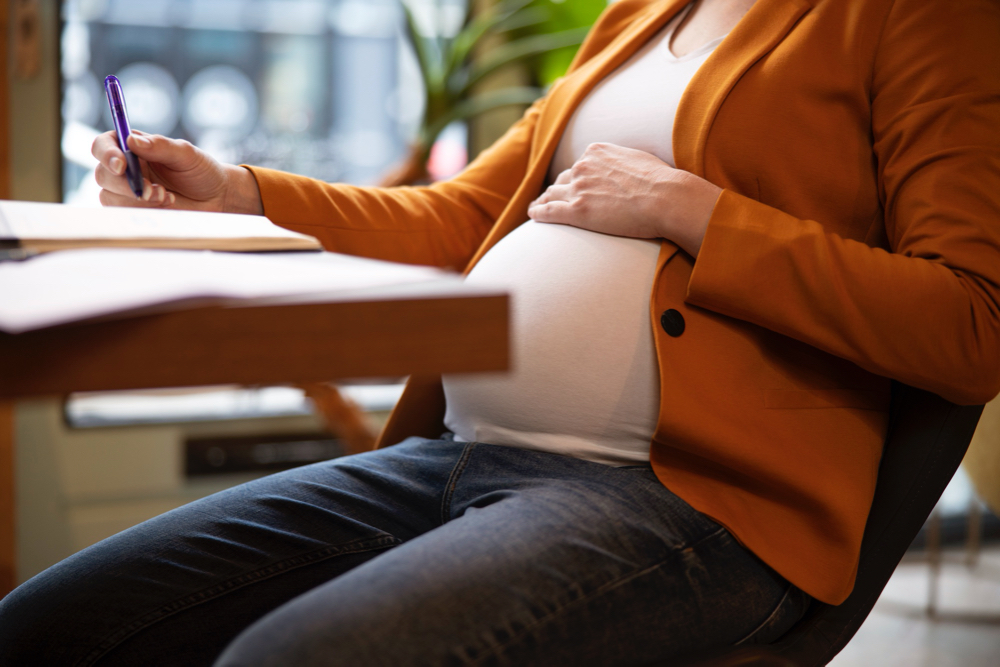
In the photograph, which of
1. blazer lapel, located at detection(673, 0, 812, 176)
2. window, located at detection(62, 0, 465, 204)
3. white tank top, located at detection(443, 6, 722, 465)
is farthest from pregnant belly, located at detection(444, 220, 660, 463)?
window, located at detection(62, 0, 465, 204)

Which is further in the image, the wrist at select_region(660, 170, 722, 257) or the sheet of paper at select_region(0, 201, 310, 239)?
the wrist at select_region(660, 170, 722, 257)

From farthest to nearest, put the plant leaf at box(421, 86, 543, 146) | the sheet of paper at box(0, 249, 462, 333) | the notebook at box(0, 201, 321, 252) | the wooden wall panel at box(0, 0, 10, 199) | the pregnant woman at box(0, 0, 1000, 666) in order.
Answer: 1. the plant leaf at box(421, 86, 543, 146)
2. the wooden wall panel at box(0, 0, 10, 199)
3. the pregnant woman at box(0, 0, 1000, 666)
4. the notebook at box(0, 201, 321, 252)
5. the sheet of paper at box(0, 249, 462, 333)

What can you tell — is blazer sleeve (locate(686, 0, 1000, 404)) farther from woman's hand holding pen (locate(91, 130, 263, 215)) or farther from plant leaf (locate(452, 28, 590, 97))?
plant leaf (locate(452, 28, 590, 97))

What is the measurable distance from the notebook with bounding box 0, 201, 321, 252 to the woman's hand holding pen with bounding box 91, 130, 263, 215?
0.18 m

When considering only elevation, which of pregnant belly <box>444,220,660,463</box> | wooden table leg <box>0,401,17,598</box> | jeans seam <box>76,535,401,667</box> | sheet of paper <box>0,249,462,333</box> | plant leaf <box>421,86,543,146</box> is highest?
plant leaf <box>421,86,543,146</box>

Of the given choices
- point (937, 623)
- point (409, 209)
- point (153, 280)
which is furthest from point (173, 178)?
point (937, 623)

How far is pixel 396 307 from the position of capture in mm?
369

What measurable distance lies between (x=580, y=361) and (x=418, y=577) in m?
0.27

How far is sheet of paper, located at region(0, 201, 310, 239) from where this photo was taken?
1.59 ft

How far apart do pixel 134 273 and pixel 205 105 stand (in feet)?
5.69

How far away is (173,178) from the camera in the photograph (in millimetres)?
802

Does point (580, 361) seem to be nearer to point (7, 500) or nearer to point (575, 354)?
point (575, 354)

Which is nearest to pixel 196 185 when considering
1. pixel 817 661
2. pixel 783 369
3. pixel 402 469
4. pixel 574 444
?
pixel 402 469

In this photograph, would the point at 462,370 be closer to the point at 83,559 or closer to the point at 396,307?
the point at 396,307
